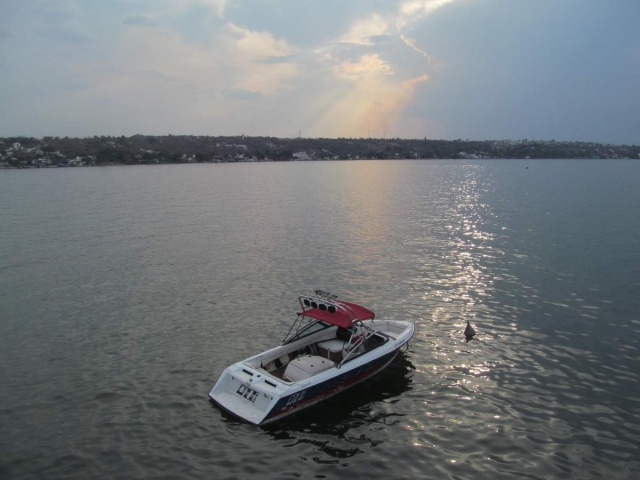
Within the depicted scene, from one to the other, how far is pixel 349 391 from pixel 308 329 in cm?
279

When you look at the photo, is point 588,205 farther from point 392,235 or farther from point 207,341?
point 207,341

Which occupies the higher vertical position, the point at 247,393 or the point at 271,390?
the point at 271,390

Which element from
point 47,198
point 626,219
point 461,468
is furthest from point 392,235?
point 47,198

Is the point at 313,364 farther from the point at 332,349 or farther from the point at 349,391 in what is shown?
the point at 349,391

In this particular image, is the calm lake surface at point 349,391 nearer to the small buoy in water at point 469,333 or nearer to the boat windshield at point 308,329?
the small buoy in water at point 469,333

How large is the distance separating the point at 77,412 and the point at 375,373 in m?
9.97

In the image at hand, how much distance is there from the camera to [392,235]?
139ft

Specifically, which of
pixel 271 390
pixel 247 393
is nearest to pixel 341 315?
pixel 271 390

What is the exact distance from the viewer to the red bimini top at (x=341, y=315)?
16109mm

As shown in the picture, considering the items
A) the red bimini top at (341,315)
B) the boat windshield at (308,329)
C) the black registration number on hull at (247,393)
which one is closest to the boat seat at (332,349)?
the boat windshield at (308,329)

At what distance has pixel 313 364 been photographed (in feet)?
50.3

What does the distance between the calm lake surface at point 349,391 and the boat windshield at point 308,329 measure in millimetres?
2629

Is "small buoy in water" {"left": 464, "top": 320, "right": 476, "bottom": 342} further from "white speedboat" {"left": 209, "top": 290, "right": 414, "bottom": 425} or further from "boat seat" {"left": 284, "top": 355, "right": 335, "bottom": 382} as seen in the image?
"boat seat" {"left": 284, "top": 355, "right": 335, "bottom": 382}

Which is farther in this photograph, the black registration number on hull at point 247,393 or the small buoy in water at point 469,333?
the small buoy in water at point 469,333
